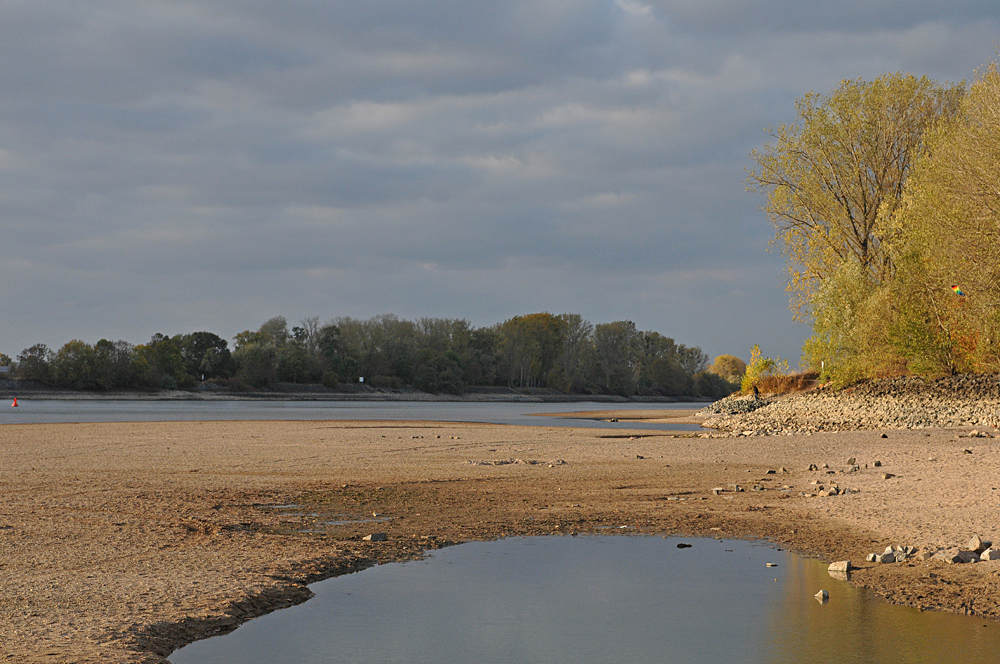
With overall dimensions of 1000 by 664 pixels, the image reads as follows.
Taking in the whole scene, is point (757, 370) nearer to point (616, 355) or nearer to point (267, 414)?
point (267, 414)

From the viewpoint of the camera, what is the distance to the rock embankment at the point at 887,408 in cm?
3155

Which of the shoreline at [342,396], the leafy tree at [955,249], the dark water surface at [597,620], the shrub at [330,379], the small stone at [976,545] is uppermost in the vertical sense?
the leafy tree at [955,249]

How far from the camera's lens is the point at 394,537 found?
11461 millimetres

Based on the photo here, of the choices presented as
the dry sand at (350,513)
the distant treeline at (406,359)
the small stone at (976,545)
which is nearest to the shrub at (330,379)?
the distant treeline at (406,359)

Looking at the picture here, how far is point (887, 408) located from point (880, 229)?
25.3 ft

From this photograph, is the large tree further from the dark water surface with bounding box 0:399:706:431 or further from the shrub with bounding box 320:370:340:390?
the shrub with bounding box 320:370:340:390

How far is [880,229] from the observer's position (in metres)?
36.6

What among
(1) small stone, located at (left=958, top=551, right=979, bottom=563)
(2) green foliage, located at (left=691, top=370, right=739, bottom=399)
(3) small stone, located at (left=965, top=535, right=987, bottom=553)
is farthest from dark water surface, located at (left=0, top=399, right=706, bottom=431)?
(2) green foliage, located at (left=691, top=370, right=739, bottom=399)

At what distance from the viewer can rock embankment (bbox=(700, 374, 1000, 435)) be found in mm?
31547

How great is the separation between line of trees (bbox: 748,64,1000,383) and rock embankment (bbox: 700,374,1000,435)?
85 cm

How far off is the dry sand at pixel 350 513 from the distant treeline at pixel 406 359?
9648cm

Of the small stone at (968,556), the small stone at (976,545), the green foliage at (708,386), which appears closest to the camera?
the small stone at (968,556)

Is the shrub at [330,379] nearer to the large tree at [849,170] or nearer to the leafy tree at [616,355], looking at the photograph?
→ the leafy tree at [616,355]

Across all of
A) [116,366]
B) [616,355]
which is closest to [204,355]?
[116,366]
